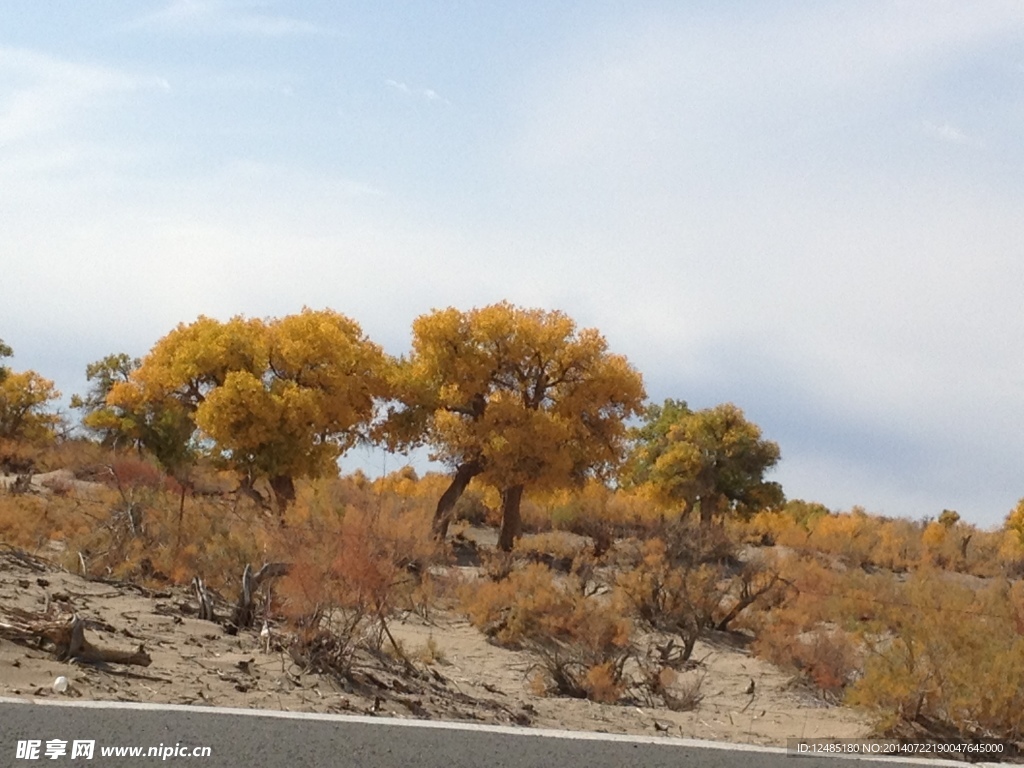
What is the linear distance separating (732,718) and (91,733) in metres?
8.06

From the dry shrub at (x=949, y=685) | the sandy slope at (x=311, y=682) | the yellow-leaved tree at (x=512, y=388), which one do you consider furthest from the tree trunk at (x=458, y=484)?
the dry shrub at (x=949, y=685)

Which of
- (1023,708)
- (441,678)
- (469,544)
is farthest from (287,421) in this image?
(1023,708)

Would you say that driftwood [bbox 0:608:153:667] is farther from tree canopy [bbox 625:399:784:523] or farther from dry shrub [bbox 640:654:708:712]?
tree canopy [bbox 625:399:784:523]

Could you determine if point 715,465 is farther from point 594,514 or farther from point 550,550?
point 550,550

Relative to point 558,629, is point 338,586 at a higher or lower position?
higher

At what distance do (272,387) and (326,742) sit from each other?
28154 millimetres

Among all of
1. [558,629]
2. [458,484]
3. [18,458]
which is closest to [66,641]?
[558,629]

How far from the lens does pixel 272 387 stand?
34750 mm

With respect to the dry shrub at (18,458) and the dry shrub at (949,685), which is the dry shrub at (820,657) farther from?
the dry shrub at (18,458)

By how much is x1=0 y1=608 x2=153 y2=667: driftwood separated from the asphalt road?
81.8 inches

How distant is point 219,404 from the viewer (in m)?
33.3

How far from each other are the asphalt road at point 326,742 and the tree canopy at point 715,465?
36.9m

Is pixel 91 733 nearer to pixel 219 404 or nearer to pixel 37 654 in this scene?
pixel 37 654

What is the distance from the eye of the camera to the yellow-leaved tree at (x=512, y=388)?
33031 mm
